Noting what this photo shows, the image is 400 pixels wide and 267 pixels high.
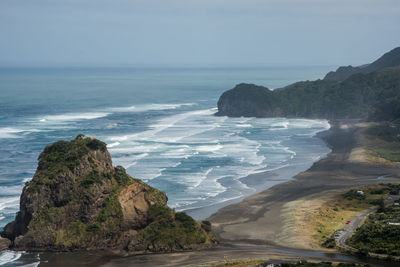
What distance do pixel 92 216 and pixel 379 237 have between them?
32.1 metres

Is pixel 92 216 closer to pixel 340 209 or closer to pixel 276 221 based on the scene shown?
pixel 276 221

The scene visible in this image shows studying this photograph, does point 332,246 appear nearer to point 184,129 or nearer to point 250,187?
point 250,187

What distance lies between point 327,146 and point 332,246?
79834 mm

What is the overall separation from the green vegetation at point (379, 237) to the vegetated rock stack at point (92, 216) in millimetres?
16616

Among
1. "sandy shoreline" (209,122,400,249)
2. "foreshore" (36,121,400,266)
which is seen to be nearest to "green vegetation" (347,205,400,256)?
"foreshore" (36,121,400,266)

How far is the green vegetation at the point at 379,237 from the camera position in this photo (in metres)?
61.5

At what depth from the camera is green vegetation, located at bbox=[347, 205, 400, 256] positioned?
61531 millimetres

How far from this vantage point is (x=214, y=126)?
178 metres

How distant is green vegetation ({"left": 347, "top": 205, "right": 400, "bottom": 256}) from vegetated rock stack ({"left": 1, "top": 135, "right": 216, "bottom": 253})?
16.6m

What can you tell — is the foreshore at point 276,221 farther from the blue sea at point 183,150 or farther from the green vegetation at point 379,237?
the blue sea at point 183,150

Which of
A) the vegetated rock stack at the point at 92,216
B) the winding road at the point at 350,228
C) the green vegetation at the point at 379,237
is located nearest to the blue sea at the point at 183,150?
the vegetated rock stack at the point at 92,216

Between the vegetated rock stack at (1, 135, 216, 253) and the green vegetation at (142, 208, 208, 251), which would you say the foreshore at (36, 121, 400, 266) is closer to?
the green vegetation at (142, 208, 208, 251)

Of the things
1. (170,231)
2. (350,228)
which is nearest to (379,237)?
(350,228)

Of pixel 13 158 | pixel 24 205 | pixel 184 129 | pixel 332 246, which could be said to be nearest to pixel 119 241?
pixel 24 205
